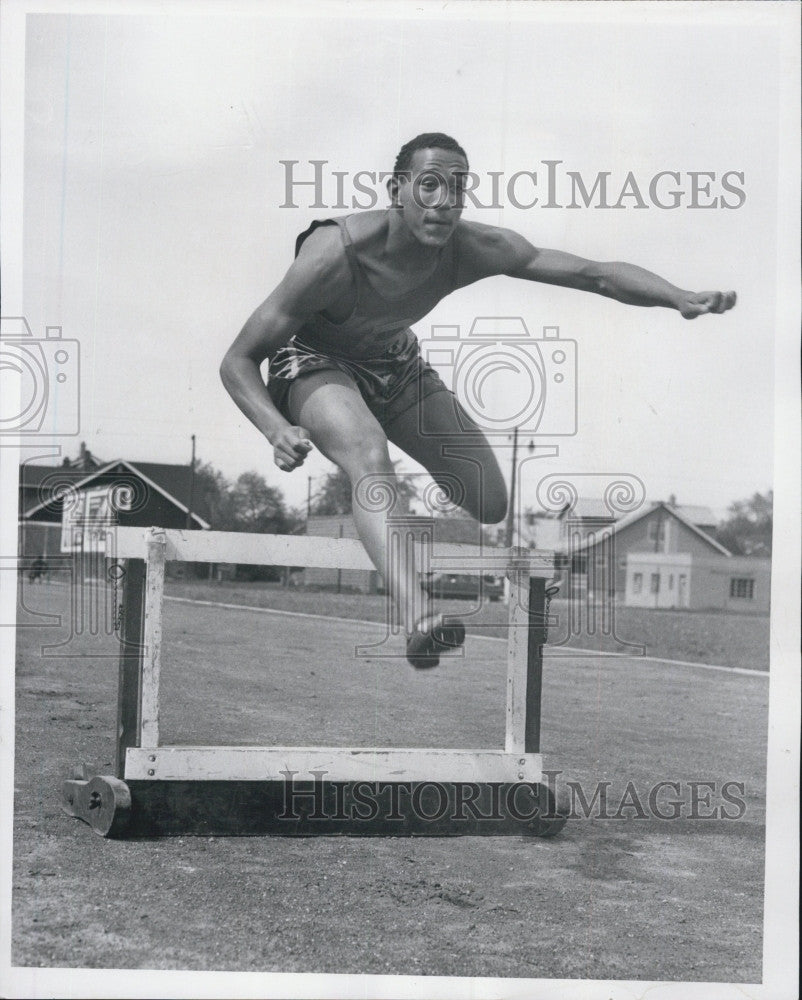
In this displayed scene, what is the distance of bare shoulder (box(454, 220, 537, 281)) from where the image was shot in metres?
3.22

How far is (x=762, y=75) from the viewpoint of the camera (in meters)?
3.40

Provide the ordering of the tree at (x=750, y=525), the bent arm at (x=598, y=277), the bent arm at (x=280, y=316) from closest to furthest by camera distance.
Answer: the bent arm at (x=280, y=316) < the bent arm at (x=598, y=277) < the tree at (x=750, y=525)

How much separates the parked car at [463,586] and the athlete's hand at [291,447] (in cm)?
48

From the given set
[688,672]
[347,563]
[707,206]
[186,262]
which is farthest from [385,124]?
[688,672]

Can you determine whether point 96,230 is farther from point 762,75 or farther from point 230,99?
point 762,75

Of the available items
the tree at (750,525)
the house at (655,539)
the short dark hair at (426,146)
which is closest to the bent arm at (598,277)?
the short dark hair at (426,146)

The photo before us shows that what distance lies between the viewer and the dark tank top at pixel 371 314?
313 cm

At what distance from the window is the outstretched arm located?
12.8 m

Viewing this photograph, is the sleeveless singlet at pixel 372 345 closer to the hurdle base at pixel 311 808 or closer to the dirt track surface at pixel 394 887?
the hurdle base at pixel 311 808

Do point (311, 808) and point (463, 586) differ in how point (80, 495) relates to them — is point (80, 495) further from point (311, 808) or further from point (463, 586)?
point (463, 586)

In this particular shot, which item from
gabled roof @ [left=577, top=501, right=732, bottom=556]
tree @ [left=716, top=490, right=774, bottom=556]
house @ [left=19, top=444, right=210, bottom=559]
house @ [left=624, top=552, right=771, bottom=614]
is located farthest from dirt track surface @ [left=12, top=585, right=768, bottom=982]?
house @ [left=624, top=552, right=771, bottom=614]

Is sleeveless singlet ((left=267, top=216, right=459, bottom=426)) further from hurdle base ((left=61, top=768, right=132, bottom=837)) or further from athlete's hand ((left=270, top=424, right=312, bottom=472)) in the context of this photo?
hurdle base ((left=61, top=768, right=132, bottom=837))

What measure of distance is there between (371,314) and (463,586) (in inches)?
199

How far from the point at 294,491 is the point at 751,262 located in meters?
2.32
